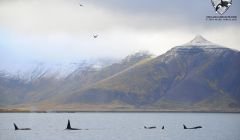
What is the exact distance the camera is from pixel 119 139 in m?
58.8

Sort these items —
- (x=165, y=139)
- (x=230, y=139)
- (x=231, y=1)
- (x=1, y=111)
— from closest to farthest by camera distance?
(x=231, y=1), (x=230, y=139), (x=165, y=139), (x=1, y=111)

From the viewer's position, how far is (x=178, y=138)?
203ft

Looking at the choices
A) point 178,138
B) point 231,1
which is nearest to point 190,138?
point 178,138

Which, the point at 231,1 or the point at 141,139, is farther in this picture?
the point at 141,139

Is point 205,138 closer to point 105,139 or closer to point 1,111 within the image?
point 105,139

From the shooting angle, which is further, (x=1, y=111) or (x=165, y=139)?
(x=1, y=111)

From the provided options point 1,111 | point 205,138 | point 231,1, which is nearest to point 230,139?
point 205,138

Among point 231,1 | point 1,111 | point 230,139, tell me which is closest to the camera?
point 231,1

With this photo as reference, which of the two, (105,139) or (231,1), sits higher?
(231,1)

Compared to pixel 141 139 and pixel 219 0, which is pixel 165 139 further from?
pixel 219 0

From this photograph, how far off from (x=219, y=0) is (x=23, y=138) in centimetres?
2990

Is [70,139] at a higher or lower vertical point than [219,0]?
lower

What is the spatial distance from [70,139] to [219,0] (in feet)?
93.1

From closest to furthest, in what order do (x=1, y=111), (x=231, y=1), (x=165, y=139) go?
(x=231, y=1)
(x=165, y=139)
(x=1, y=111)
